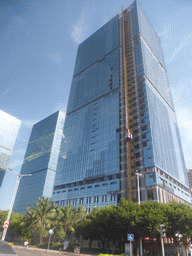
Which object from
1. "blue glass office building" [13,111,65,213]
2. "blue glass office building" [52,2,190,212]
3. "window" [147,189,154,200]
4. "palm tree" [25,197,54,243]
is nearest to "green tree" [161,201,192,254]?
"palm tree" [25,197,54,243]

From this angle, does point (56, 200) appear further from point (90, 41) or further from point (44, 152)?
point (90, 41)

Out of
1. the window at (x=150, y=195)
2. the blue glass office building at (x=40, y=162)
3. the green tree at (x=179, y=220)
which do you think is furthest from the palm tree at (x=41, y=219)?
the blue glass office building at (x=40, y=162)

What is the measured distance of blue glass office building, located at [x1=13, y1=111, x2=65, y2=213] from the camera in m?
151

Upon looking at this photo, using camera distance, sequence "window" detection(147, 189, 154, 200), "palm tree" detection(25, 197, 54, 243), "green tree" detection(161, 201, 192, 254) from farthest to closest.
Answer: "window" detection(147, 189, 154, 200)
"palm tree" detection(25, 197, 54, 243)
"green tree" detection(161, 201, 192, 254)

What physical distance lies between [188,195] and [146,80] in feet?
224

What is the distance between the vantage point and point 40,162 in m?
164

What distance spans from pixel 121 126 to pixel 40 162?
9241 cm

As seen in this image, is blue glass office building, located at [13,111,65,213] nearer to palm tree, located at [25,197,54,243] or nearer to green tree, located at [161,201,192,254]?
palm tree, located at [25,197,54,243]

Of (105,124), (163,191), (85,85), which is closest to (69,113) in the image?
(85,85)

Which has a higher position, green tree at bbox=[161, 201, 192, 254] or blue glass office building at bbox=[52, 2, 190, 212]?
blue glass office building at bbox=[52, 2, 190, 212]

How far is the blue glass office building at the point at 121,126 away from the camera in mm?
87438

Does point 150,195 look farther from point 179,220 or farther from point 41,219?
point 41,219

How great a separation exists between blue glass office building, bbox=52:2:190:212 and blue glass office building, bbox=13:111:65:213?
118ft

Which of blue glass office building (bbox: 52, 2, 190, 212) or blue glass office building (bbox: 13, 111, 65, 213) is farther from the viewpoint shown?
blue glass office building (bbox: 13, 111, 65, 213)
